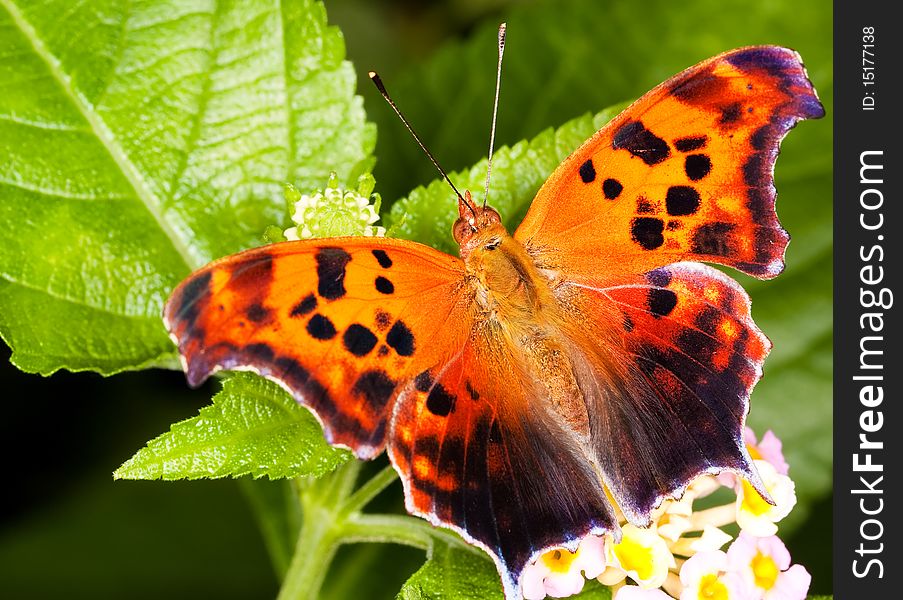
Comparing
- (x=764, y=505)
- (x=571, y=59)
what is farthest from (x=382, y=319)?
(x=571, y=59)

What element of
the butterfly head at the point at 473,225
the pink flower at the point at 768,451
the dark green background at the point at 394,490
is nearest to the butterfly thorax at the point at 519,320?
the butterfly head at the point at 473,225

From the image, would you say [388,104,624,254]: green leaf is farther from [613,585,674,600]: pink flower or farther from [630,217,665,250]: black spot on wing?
[613,585,674,600]: pink flower

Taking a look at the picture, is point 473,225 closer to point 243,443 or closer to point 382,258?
point 382,258

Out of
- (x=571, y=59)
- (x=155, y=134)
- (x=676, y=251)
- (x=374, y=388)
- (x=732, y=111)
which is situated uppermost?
(x=571, y=59)

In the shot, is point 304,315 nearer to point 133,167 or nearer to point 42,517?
point 133,167

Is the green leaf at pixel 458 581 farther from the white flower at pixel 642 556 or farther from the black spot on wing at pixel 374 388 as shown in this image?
the black spot on wing at pixel 374 388
